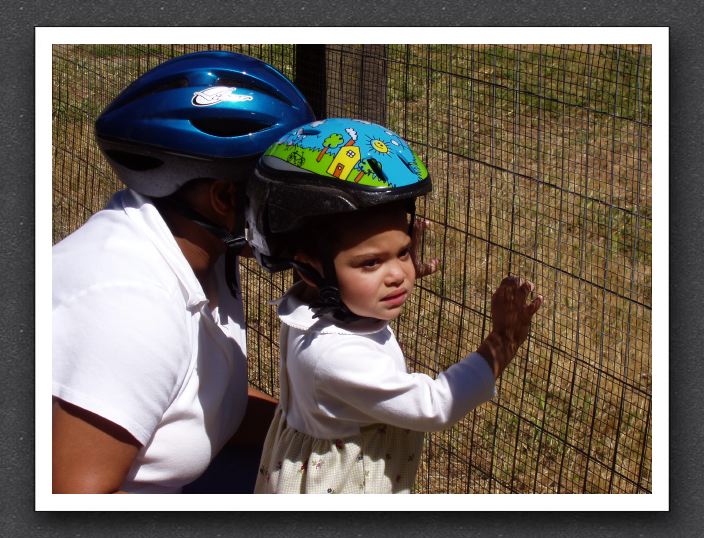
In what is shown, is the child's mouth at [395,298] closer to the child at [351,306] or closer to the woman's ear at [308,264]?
the child at [351,306]

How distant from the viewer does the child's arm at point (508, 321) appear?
298cm

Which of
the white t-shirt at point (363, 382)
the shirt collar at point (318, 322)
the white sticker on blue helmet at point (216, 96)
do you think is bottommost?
the white t-shirt at point (363, 382)

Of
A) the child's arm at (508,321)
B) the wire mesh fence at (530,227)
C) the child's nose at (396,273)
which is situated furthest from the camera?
the wire mesh fence at (530,227)

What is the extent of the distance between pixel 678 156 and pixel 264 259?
1129 millimetres

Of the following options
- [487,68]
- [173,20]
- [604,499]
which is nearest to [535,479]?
[604,499]

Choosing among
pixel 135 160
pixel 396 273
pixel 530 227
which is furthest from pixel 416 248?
pixel 530 227

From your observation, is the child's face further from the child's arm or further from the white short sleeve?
the white short sleeve

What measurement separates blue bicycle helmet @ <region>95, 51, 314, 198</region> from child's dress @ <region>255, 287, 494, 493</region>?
0.43 metres

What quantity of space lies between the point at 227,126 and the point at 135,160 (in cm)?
27

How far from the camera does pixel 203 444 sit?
3066 millimetres

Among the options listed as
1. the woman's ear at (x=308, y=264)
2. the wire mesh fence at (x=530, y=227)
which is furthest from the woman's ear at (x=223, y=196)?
the wire mesh fence at (x=530, y=227)

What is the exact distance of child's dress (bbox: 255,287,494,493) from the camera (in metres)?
2.88

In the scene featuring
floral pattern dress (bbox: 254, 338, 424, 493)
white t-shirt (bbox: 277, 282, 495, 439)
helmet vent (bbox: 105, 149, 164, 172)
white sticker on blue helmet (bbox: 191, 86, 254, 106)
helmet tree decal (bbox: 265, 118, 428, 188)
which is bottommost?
floral pattern dress (bbox: 254, 338, 424, 493)

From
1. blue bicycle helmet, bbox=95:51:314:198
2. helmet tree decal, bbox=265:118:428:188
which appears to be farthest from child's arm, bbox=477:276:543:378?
blue bicycle helmet, bbox=95:51:314:198
